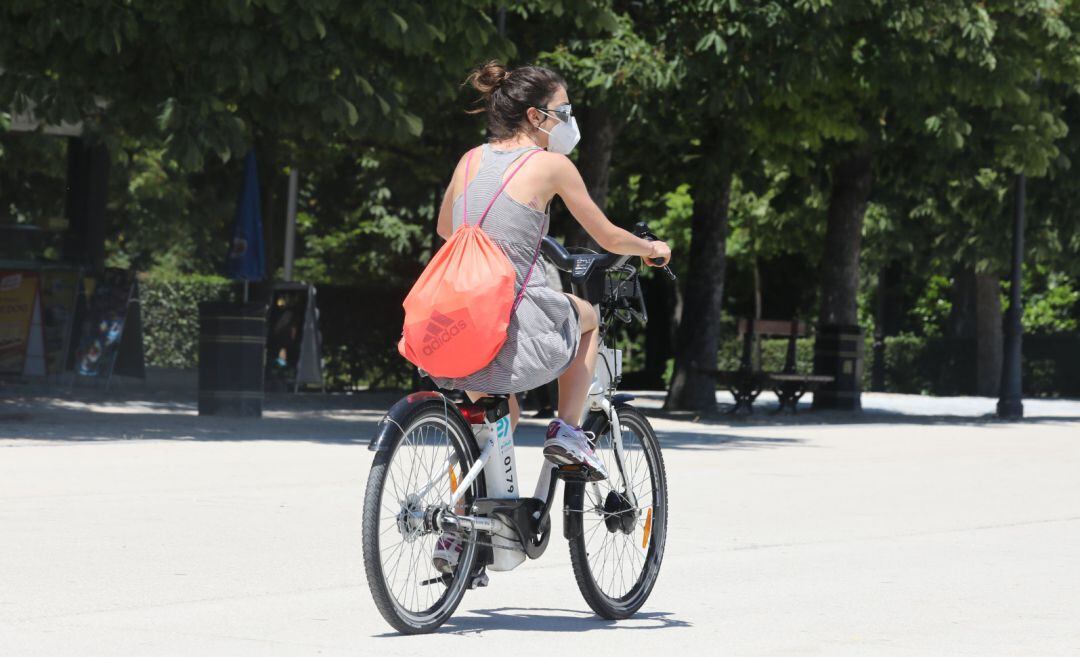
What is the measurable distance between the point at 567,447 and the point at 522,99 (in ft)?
3.74

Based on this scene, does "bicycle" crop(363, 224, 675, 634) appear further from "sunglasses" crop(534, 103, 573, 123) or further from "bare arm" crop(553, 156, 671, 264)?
"sunglasses" crop(534, 103, 573, 123)

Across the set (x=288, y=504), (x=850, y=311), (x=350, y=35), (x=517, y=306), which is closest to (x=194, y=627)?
(x=517, y=306)

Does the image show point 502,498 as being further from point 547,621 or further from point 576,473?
point 547,621

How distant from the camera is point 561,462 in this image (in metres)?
6.09

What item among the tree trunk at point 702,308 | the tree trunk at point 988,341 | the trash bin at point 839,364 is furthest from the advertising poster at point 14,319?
the tree trunk at point 988,341

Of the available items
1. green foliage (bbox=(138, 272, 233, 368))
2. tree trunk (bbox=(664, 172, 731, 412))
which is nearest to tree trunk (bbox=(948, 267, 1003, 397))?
tree trunk (bbox=(664, 172, 731, 412))

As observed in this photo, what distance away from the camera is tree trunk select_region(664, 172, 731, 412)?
926 inches

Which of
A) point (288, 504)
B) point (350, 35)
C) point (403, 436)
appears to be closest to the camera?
point (403, 436)

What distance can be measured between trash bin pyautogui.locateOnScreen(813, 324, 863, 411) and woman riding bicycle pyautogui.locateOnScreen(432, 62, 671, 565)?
62.7 feet

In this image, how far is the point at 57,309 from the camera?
22.5m

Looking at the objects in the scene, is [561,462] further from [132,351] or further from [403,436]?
[132,351]

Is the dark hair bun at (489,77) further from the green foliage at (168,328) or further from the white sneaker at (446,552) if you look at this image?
the green foliage at (168,328)

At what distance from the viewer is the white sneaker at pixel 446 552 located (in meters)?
5.82

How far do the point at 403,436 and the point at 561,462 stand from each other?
69 cm
